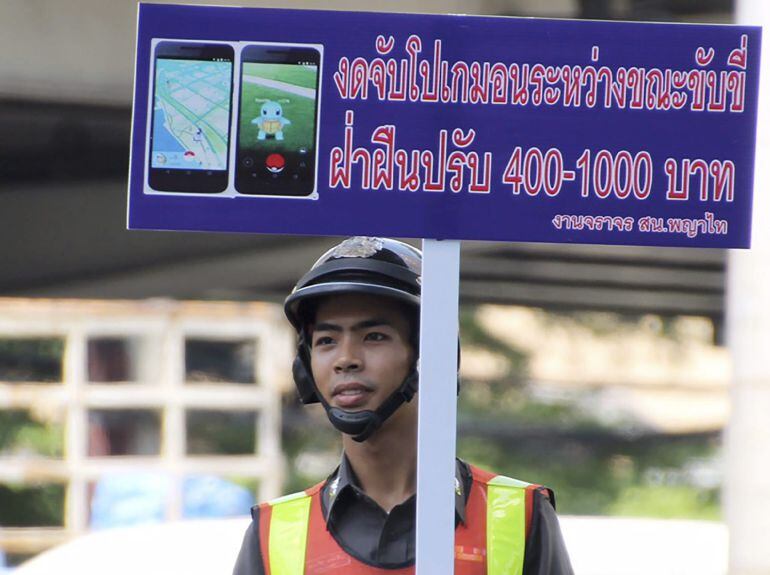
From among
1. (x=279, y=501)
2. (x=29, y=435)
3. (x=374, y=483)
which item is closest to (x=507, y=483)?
(x=374, y=483)

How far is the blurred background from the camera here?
8891 millimetres

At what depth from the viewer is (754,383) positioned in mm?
8484

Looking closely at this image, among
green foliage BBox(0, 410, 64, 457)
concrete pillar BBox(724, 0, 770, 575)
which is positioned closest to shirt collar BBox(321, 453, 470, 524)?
concrete pillar BBox(724, 0, 770, 575)

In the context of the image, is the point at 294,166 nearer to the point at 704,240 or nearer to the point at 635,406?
the point at 704,240

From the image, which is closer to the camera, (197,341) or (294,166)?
(294,166)

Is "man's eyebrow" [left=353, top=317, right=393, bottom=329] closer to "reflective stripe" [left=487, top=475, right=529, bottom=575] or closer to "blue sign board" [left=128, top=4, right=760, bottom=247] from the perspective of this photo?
"blue sign board" [left=128, top=4, right=760, bottom=247]

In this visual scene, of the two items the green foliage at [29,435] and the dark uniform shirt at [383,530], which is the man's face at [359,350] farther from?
the green foliage at [29,435]

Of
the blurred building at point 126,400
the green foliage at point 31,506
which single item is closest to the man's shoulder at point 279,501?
the blurred building at point 126,400

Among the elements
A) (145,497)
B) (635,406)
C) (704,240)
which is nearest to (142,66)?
(704,240)

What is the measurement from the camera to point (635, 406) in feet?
102

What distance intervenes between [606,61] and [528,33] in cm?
15

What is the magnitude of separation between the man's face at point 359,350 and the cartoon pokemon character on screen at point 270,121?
1.22 feet

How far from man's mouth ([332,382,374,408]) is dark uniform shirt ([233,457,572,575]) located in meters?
0.16

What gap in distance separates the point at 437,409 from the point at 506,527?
11.4 inches
